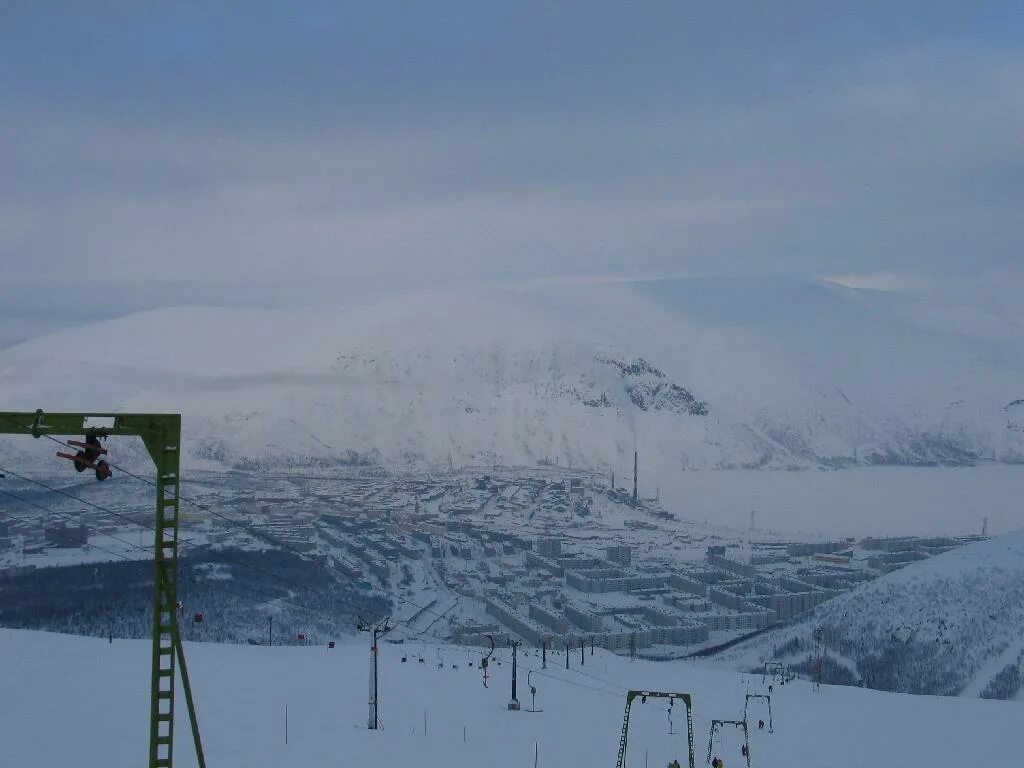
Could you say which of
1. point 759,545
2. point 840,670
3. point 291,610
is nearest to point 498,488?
point 759,545

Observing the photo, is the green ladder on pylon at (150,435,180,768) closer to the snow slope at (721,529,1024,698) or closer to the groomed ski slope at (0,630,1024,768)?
the groomed ski slope at (0,630,1024,768)

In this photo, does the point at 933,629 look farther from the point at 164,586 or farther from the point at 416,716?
the point at 164,586


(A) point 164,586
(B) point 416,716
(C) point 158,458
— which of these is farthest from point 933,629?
(C) point 158,458

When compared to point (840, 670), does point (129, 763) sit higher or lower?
higher

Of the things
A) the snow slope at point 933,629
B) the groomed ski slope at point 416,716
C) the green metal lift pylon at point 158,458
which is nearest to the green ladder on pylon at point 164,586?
the green metal lift pylon at point 158,458

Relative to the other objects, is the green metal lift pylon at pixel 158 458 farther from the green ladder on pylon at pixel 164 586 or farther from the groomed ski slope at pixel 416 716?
the groomed ski slope at pixel 416 716

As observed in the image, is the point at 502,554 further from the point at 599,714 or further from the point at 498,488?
the point at 599,714

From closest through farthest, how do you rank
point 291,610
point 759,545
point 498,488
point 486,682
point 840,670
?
1. point 486,682
2. point 840,670
3. point 291,610
4. point 759,545
5. point 498,488
